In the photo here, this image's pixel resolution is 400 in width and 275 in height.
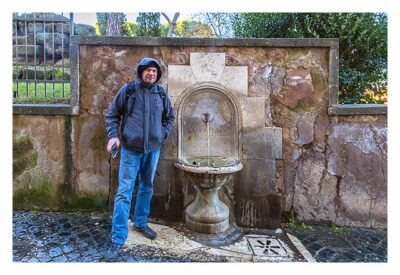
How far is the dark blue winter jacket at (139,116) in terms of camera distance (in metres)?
2.98

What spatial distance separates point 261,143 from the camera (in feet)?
12.4

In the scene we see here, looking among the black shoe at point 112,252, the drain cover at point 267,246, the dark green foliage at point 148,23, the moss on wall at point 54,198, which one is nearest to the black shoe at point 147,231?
the black shoe at point 112,252

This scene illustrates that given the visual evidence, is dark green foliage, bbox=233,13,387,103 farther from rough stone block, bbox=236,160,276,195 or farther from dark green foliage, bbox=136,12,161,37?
dark green foliage, bbox=136,12,161,37

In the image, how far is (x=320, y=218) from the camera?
3.92 m

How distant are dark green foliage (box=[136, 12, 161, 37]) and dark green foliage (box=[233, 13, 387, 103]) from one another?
4.34m

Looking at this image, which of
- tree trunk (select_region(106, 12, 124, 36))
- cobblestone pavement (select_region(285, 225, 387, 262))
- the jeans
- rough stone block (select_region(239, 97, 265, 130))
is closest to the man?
the jeans

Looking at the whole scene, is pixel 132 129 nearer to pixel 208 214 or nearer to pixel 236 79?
pixel 208 214

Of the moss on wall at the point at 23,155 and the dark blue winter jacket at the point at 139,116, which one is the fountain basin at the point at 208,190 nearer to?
the dark blue winter jacket at the point at 139,116

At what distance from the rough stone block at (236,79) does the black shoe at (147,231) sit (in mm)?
1907

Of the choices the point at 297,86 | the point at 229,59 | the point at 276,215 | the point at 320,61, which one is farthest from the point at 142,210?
the point at 320,61

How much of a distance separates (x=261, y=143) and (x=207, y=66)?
1.17 m

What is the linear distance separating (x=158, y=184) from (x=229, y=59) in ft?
5.86

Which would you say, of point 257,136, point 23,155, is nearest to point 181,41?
point 257,136

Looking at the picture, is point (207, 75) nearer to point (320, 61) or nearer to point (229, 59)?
point (229, 59)
